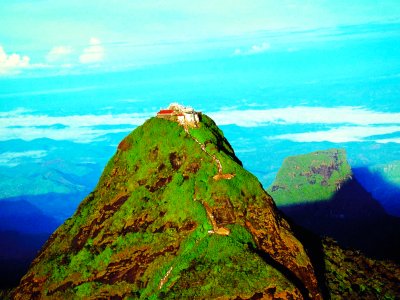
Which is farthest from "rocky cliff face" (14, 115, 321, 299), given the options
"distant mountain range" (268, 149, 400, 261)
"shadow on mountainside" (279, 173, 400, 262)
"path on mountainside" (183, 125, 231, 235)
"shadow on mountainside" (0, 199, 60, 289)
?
"distant mountain range" (268, 149, 400, 261)

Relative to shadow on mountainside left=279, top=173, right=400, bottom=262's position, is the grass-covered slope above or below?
above

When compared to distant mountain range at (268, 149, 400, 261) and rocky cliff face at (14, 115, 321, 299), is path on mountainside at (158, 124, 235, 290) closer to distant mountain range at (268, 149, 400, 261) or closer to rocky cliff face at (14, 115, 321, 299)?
rocky cliff face at (14, 115, 321, 299)

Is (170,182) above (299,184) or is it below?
above

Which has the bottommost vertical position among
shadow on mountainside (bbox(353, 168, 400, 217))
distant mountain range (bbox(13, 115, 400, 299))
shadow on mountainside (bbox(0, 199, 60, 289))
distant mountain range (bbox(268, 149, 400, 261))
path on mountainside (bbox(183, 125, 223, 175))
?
shadow on mountainside (bbox(0, 199, 60, 289))

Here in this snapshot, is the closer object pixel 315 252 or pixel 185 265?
pixel 185 265

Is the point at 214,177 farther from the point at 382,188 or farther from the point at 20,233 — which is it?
the point at 382,188

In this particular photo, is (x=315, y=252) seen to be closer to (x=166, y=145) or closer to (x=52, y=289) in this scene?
(x=166, y=145)

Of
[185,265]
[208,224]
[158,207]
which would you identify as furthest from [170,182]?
[185,265]
